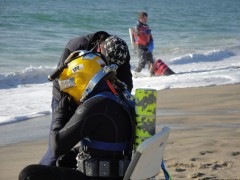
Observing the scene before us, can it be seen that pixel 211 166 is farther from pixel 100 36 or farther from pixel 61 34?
pixel 61 34

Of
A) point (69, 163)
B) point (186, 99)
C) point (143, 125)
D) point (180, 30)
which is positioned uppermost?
point (143, 125)

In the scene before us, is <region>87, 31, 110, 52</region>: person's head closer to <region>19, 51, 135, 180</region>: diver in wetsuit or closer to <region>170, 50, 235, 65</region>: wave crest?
<region>19, 51, 135, 180</region>: diver in wetsuit

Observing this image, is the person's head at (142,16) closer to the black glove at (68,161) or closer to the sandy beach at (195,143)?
the sandy beach at (195,143)

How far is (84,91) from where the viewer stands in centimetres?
357

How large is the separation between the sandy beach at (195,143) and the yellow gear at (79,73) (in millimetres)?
2249

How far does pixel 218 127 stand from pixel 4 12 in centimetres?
2595

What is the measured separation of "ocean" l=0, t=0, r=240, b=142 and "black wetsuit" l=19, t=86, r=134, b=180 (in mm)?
5496

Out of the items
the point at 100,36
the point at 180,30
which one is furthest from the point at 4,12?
the point at 100,36

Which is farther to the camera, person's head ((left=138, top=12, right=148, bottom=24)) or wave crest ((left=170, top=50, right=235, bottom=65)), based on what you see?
wave crest ((left=170, top=50, right=235, bottom=65))

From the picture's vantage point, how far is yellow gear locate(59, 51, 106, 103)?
11.7 ft

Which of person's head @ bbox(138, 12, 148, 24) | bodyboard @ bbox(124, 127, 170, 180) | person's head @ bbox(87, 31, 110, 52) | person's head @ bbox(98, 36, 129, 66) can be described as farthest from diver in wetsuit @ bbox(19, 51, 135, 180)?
person's head @ bbox(138, 12, 148, 24)

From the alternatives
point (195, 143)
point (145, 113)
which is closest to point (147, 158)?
point (145, 113)

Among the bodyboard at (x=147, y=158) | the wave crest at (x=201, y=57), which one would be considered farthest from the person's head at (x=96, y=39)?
the wave crest at (x=201, y=57)

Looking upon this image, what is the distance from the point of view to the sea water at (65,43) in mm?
12438
